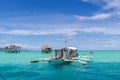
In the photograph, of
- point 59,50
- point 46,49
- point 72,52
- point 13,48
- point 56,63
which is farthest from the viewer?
point 13,48

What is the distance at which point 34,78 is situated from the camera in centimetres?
2920

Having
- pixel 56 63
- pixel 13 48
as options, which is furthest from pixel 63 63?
pixel 13 48

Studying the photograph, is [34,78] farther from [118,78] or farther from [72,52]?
[72,52]

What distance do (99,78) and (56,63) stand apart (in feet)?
43.6

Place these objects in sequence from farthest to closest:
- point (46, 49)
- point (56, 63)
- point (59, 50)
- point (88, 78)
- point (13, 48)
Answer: point (13, 48), point (46, 49), point (59, 50), point (56, 63), point (88, 78)

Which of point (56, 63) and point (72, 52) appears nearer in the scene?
point (56, 63)

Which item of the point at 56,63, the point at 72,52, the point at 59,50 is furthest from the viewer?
the point at 72,52

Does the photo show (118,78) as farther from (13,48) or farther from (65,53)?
(13,48)

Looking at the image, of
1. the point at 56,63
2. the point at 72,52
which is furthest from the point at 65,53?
the point at 72,52

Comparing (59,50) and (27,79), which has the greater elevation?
(59,50)

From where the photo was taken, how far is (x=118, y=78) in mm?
28906

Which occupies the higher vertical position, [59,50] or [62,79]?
[59,50]

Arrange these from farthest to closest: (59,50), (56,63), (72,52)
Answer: (72,52)
(59,50)
(56,63)

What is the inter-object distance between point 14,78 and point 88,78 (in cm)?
863
